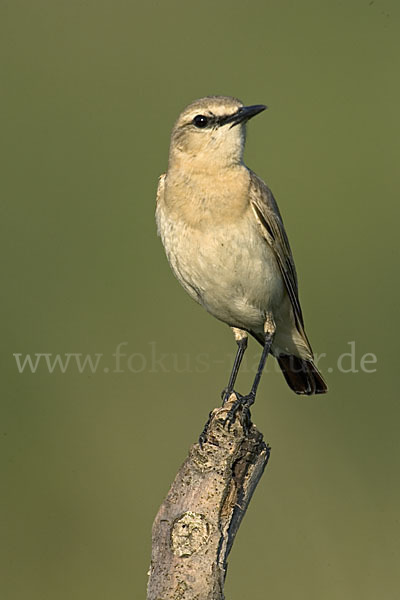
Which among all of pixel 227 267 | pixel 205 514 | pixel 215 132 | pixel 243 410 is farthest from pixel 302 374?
pixel 205 514

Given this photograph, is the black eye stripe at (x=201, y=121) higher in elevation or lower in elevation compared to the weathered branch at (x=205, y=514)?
higher

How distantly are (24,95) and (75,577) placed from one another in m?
5.93

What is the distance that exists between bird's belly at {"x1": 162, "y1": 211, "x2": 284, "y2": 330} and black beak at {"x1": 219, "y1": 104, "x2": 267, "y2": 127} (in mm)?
591

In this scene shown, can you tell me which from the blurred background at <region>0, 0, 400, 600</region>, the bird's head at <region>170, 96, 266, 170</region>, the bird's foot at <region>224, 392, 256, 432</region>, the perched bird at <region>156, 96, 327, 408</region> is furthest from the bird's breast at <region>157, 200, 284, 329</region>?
the blurred background at <region>0, 0, 400, 600</region>

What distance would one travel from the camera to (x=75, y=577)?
7109 millimetres

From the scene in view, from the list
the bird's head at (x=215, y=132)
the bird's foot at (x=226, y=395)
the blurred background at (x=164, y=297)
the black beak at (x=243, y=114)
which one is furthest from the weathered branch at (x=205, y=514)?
the blurred background at (x=164, y=297)

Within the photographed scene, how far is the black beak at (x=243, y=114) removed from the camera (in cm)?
563

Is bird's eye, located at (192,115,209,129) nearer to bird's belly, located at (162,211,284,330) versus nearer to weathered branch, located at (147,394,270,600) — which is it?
bird's belly, located at (162,211,284,330)

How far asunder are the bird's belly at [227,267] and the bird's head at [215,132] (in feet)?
1.33

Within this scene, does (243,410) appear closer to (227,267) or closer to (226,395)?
(226,395)

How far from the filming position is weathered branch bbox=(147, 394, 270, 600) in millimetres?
4156

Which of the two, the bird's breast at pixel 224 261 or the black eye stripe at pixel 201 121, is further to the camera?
the black eye stripe at pixel 201 121

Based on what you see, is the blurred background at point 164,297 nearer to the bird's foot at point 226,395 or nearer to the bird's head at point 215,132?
the bird's foot at point 226,395

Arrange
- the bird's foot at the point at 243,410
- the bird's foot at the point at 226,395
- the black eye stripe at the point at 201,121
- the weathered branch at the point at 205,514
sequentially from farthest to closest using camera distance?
the bird's foot at the point at 226,395 → the black eye stripe at the point at 201,121 → the bird's foot at the point at 243,410 → the weathered branch at the point at 205,514
